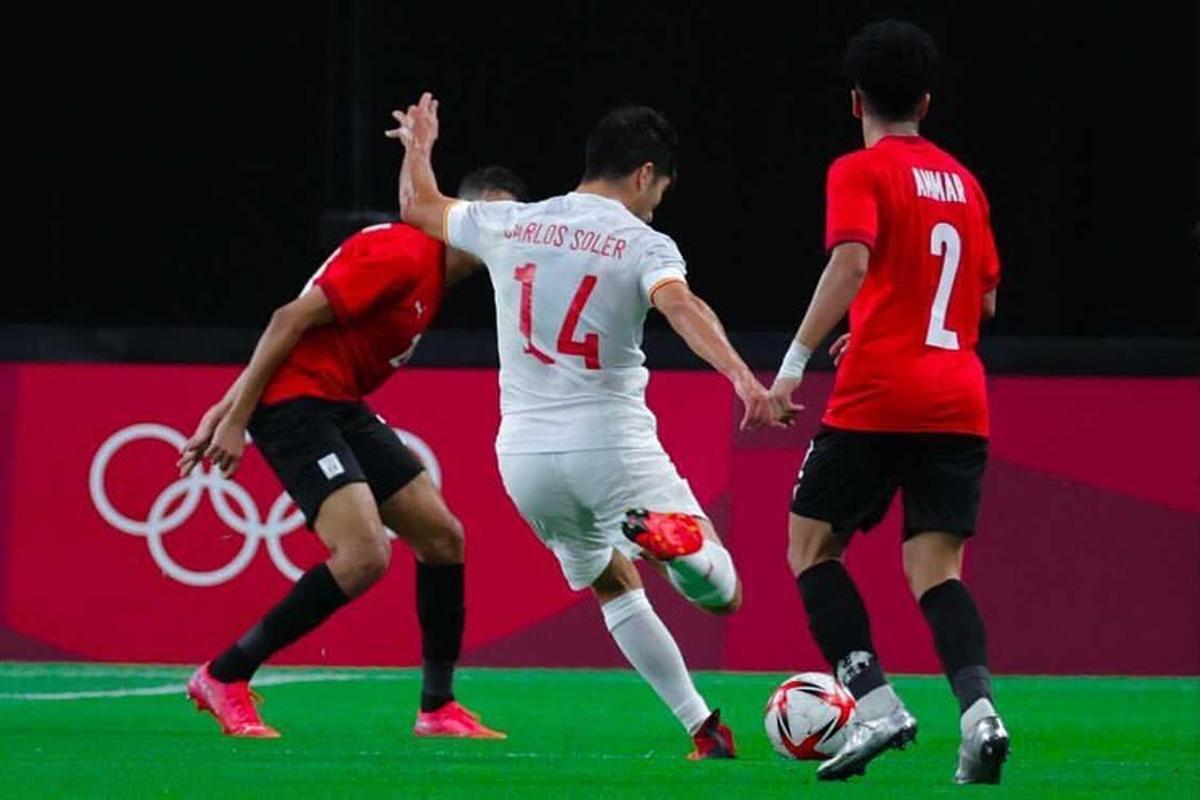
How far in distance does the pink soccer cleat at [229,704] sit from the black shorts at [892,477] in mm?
2209

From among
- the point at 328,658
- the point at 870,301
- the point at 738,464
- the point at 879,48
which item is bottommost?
the point at 328,658

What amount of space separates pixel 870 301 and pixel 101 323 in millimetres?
6902

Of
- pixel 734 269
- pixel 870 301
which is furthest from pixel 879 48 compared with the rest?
pixel 734 269

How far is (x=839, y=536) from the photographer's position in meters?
7.79

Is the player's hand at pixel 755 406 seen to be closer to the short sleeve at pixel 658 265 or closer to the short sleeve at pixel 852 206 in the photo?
the short sleeve at pixel 852 206

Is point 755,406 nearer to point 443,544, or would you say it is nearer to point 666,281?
point 666,281

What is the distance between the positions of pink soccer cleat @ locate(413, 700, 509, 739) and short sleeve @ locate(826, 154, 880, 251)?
2.37m

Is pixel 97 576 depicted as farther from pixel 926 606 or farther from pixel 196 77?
pixel 926 606

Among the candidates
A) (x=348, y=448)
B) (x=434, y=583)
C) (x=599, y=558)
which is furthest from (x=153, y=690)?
(x=599, y=558)

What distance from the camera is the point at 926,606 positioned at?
7.71 meters

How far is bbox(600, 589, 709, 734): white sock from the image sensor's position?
27.9ft

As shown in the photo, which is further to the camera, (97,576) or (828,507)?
(97,576)

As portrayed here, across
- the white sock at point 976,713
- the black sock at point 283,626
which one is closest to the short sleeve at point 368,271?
the black sock at point 283,626

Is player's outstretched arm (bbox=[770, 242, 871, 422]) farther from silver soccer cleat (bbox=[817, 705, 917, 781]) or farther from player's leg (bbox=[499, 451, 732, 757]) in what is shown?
player's leg (bbox=[499, 451, 732, 757])
